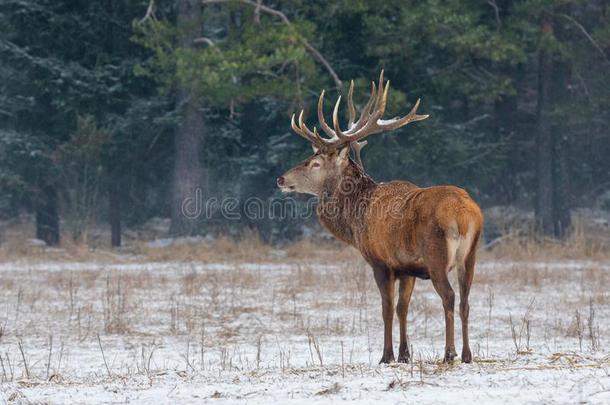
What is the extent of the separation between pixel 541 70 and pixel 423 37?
4.03 m

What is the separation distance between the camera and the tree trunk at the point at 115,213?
Result: 2581 centimetres

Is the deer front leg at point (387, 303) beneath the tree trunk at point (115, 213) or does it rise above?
beneath

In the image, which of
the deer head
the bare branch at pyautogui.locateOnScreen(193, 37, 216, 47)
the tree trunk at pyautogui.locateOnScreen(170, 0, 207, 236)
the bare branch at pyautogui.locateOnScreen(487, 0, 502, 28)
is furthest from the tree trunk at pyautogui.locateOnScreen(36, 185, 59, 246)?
the deer head

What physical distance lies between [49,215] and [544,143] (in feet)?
44.0

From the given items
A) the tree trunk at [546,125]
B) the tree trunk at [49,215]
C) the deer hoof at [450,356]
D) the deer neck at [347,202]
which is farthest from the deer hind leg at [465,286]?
the tree trunk at [49,215]

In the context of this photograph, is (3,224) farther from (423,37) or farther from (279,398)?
(279,398)

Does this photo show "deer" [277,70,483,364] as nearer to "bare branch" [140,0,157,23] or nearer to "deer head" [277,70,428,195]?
"deer head" [277,70,428,195]

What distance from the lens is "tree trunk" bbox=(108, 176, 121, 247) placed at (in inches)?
1016

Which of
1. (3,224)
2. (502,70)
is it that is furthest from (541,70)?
(3,224)

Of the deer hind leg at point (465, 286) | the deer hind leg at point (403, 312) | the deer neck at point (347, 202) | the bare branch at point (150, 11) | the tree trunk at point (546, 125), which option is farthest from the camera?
the tree trunk at point (546, 125)

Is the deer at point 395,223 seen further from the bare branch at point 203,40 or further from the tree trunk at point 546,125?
the tree trunk at point 546,125

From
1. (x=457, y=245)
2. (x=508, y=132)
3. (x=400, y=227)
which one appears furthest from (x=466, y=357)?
(x=508, y=132)

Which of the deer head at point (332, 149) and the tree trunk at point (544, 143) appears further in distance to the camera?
the tree trunk at point (544, 143)

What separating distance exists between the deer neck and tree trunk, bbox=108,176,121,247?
55.3 feet
